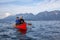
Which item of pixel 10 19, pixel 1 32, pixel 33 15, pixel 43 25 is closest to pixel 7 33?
pixel 1 32

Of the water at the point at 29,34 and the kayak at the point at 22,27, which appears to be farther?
the kayak at the point at 22,27

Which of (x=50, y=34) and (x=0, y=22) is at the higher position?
(x=0, y=22)

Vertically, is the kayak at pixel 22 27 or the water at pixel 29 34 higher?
the kayak at pixel 22 27

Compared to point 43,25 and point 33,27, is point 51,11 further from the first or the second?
point 43,25

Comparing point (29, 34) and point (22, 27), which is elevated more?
point (22, 27)

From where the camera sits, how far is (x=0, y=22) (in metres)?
5.98

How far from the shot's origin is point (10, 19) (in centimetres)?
593

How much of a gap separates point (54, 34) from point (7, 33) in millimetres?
1586

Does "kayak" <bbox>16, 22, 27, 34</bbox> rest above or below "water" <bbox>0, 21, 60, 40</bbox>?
above

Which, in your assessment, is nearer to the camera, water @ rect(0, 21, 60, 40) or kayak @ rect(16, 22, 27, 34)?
water @ rect(0, 21, 60, 40)

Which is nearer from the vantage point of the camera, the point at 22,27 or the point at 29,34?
the point at 29,34

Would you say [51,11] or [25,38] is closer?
[25,38]

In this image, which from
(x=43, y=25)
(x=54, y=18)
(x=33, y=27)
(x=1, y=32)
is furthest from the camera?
(x=43, y=25)

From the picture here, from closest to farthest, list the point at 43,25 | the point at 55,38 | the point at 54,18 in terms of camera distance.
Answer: the point at 55,38 < the point at 54,18 < the point at 43,25
